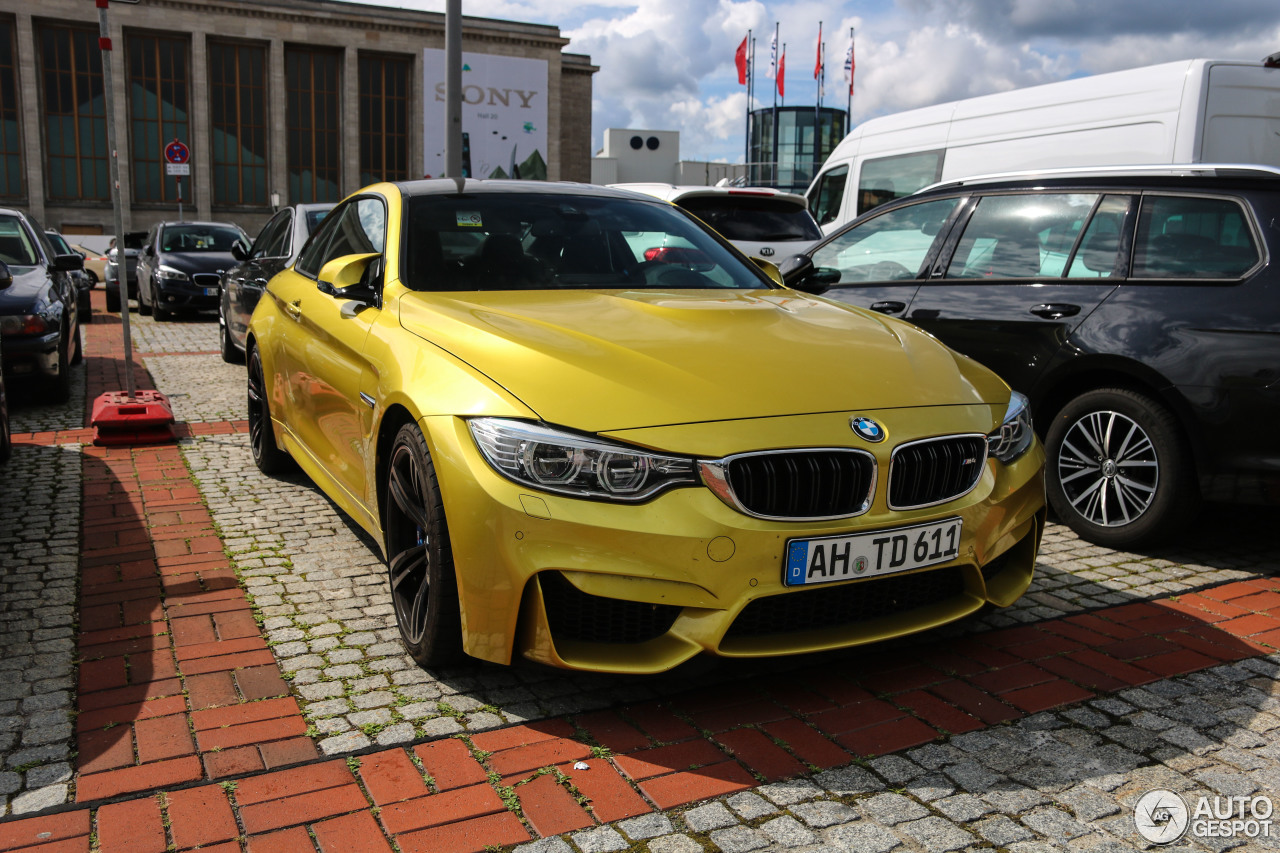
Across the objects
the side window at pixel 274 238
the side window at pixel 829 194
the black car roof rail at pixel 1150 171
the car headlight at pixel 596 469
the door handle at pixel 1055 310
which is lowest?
the car headlight at pixel 596 469

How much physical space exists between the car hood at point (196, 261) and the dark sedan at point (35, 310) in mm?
5761

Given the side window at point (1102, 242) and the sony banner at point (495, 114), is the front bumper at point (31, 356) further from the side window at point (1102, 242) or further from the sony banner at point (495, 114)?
the sony banner at point (495, 114)

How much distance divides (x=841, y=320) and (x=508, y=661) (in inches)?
70.9

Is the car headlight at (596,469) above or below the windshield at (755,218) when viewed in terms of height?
below

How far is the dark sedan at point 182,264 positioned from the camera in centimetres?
1542

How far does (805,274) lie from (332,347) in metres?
2.30

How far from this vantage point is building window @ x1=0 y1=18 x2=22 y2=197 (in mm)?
50031

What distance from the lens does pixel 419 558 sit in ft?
11.0

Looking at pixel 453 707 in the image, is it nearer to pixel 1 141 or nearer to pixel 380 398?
pixel 380 398

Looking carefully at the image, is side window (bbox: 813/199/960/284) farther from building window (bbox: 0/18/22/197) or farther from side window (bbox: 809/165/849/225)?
building window (bbox: 0/18/22/197)

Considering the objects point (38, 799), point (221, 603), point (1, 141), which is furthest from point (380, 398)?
point (1, 141)

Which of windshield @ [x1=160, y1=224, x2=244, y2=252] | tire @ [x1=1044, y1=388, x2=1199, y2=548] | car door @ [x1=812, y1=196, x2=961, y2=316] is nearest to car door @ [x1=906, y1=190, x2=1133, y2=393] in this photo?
car door @ [x1=812, y1=196, x2=961, y2=316]

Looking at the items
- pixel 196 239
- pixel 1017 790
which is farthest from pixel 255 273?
pixel 196 239

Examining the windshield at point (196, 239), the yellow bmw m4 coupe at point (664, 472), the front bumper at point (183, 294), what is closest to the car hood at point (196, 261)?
the front bumper at point (183, 294)
